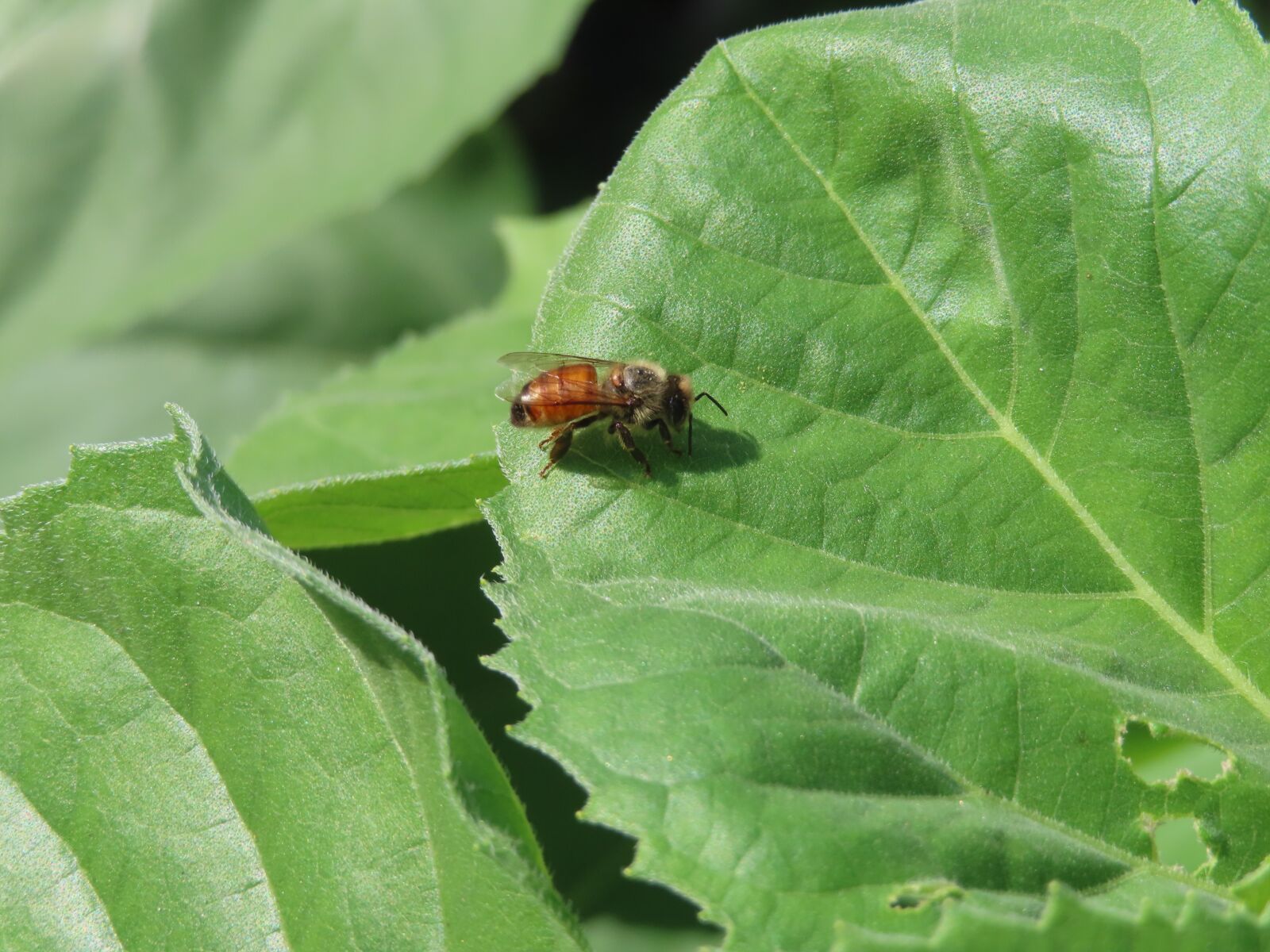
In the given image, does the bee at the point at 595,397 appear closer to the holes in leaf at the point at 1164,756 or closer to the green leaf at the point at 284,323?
the holes in leaf at the point at 1164,756

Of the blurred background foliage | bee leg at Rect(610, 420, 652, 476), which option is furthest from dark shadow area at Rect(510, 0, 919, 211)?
bee leg at Rect(610, 420, 652, 476)

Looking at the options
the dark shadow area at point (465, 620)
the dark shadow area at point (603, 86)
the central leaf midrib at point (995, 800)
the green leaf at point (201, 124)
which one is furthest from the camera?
the dark shadow area at point (603, 86)

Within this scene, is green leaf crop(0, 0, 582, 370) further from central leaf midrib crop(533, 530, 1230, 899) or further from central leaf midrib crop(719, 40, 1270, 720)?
central leaf midrib crop(533, 530, 1230, 899)

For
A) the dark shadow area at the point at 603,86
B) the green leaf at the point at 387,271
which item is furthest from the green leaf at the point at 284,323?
the dark shadow area at the point at 603,86

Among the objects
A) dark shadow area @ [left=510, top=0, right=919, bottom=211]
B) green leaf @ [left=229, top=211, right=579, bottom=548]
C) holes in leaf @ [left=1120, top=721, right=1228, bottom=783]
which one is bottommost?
holes in leaf @ [left=1120, top=721, right=1228, bottom=783]

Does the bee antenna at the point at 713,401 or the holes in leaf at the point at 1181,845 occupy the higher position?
the bee antenna at the point at 713,401

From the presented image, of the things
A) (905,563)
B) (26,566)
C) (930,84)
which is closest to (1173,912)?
(905,563)

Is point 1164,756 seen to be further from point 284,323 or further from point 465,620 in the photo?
point 284,323

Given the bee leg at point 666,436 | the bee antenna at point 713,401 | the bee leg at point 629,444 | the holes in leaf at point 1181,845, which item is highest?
the bee antenna at point 713,401
